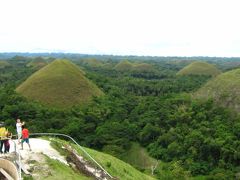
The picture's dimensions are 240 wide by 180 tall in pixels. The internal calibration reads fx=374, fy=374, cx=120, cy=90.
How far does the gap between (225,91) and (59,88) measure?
19093 mm

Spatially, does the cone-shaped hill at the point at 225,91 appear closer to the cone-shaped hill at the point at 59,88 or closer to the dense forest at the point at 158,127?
the dense forest at the point at 158,127

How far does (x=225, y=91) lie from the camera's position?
4134cm

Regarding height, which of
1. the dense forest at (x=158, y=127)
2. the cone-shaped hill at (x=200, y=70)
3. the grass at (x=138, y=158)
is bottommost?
the grass at (x=138, y=158)

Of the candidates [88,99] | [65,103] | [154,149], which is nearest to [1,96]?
[65,103]

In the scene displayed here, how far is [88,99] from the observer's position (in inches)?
1697

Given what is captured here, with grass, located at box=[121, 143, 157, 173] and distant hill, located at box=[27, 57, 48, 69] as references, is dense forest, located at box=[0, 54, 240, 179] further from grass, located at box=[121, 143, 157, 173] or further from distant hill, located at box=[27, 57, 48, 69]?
distant hill, located at box=[27, 57, 48, 69]

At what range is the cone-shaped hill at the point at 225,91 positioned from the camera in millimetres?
39219

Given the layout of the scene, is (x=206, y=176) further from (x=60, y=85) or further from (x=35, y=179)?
(x=60, y=85)

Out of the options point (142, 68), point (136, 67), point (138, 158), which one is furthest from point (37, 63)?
point (138, 158)

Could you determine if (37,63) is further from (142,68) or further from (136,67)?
(142,68)

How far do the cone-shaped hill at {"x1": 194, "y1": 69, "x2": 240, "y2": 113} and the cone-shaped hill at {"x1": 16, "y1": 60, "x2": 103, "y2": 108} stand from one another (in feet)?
43.0

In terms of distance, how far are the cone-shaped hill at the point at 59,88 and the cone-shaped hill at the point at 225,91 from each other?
43.0ft

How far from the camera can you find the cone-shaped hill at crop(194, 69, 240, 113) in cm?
3922

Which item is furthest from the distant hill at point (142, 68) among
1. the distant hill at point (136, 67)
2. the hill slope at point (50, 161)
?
the hill slope at point (50, 161)
